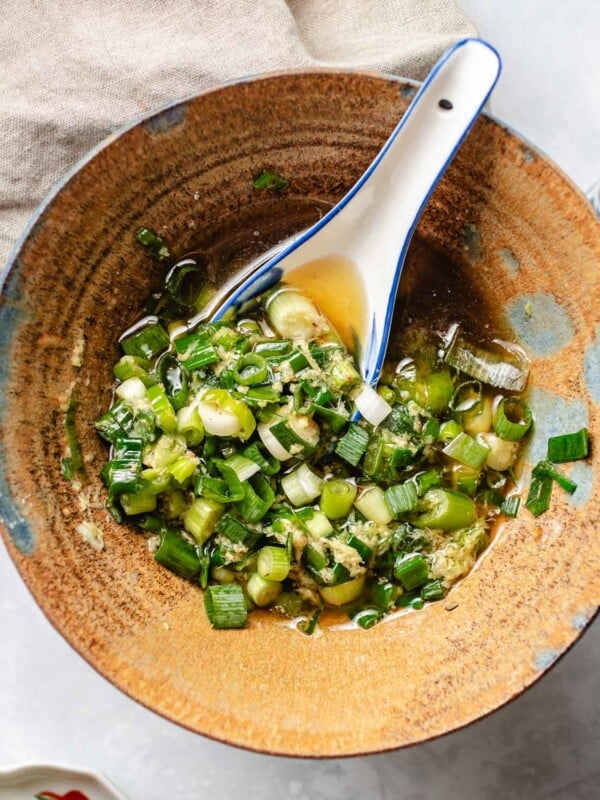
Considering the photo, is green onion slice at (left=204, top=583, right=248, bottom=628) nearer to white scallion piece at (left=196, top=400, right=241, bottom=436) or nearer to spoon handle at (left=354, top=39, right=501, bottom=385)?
white scallion piece at (left=196, top=400, right=241, bottom=436)

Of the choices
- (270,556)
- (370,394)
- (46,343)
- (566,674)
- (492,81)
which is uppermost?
(492,81)

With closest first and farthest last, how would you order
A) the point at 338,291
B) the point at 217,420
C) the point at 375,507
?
1. the point at 217,420
2. the point at 375,507
3. the point at 338,291

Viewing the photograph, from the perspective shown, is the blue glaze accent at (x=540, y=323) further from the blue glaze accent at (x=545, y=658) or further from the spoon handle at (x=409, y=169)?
the blue glaze accent at (x=545, y=658)

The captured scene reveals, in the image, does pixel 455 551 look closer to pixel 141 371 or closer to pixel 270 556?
pixel 270 556

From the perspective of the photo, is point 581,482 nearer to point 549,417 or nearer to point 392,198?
point 549,417

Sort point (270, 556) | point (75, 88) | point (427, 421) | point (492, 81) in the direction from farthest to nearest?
point (75, 88) → point (427, 421) → point (270, 556) → point (492, 81)

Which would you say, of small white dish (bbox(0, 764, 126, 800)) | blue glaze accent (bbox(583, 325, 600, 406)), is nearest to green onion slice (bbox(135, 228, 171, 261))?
blue glaze accent (bbox(583, 325, 600, 406))

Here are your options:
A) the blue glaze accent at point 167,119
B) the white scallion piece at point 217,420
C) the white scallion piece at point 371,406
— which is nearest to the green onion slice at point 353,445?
the white scallion piece at point 371,406

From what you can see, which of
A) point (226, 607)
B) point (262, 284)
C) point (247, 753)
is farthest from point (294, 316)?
point (247, 753)

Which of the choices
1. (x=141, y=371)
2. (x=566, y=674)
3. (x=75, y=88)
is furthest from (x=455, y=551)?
(x=75, y=88)
